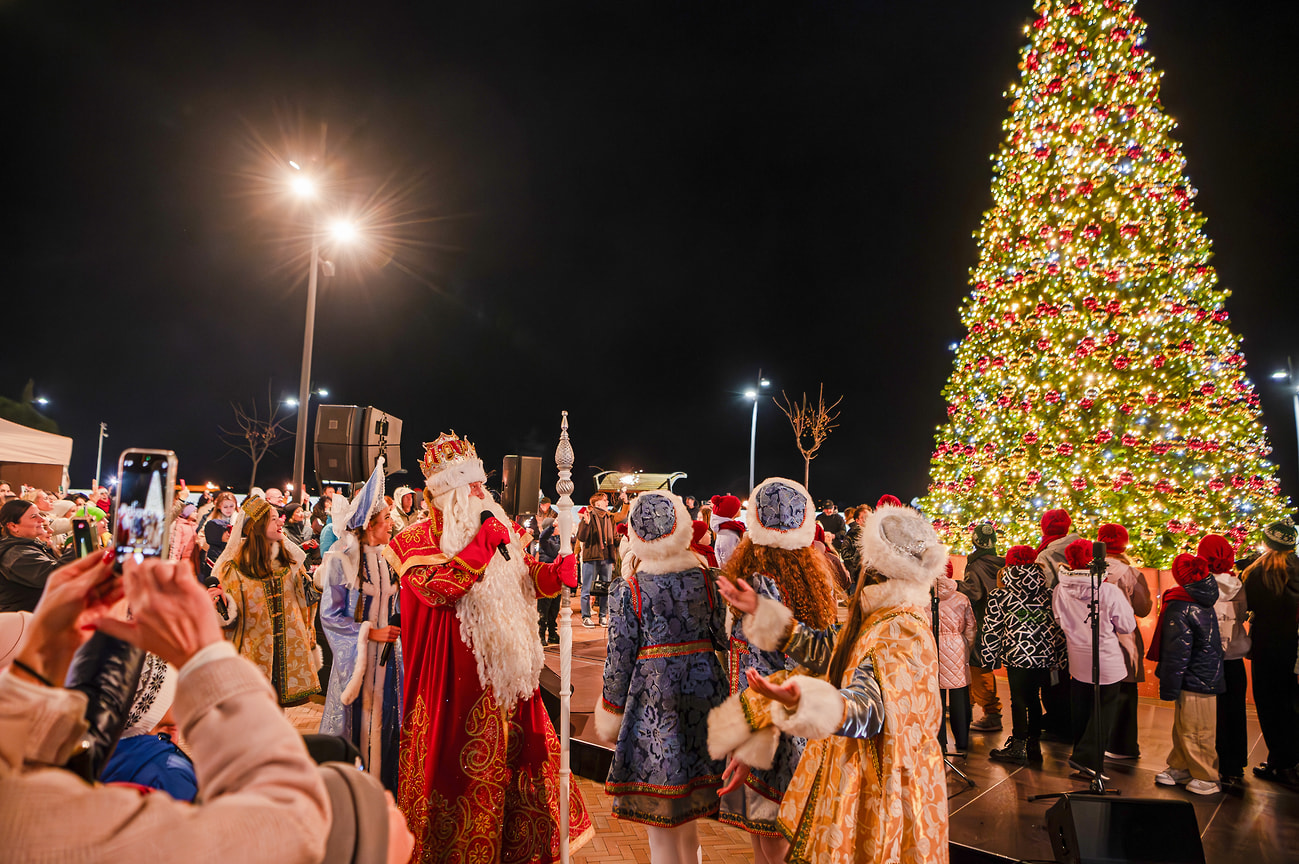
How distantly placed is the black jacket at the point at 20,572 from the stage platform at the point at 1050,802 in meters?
3.96

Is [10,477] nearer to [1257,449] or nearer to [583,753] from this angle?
[583,753]

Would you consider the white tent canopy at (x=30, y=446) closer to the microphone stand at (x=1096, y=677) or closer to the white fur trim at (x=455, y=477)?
the white fur trim at (x=455, y=477)

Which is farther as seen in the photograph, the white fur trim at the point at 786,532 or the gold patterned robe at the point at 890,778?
the white fur trim at the point at 786,532

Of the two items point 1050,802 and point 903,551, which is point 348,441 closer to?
point 903,551

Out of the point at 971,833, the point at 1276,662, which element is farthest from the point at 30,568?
the point at 1276,662

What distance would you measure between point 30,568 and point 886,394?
28.8m

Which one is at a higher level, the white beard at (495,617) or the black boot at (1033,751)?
the white beard at (495,617)

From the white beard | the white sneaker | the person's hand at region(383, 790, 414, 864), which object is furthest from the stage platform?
the person's hand at region(383, 790, 414, 864)

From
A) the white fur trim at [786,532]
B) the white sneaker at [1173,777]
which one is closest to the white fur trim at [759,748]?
the white fur trim at [786,532]

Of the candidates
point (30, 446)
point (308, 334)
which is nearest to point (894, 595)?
point (308, 334)

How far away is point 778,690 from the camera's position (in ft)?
6.31

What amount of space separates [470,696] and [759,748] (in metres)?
1.73

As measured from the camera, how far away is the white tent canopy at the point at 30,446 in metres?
15.2

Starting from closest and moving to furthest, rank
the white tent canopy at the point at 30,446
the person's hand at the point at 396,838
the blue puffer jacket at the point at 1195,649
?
1. the person's hand at the point at 396,838
2. the blue puffer jacket at the point at 1195,649
3. the white tent canopy at the point at 30,446
